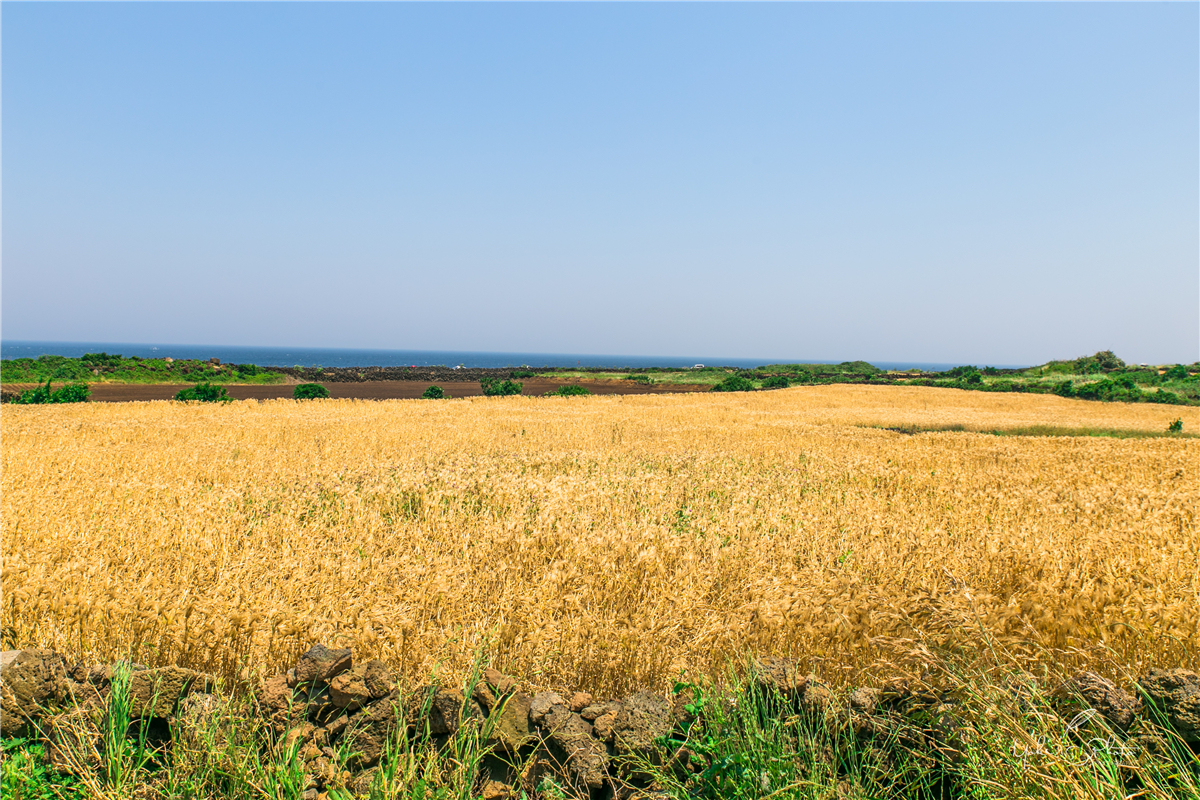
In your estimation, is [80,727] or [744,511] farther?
[744,511]

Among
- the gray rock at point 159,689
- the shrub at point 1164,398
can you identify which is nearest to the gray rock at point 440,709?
the gray rock at point 159,689

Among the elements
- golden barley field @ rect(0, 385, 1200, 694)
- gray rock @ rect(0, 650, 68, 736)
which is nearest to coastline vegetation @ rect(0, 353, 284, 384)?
golden barley field @ rect(0, 385, 1200, 694)

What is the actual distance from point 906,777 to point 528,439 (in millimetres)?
13910

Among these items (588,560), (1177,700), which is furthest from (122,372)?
(1177,700)

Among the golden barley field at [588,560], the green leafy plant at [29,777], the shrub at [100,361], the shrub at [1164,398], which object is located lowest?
the green leafy plant at [29,777]

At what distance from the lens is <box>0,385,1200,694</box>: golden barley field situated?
13.4 feet

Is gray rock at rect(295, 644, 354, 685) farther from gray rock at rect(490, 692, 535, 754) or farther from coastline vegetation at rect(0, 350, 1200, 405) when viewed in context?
coastline vegetation at rect(0, 350, 1200, 405)

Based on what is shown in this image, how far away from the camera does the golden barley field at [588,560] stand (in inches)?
160

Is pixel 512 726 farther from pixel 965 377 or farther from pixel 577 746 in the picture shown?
pixel 965 377

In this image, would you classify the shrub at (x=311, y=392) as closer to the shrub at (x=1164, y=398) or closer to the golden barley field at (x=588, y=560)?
the golden barley field at (x=588, y=560)

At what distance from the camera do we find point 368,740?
11.0ft

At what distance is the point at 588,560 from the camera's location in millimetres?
5633

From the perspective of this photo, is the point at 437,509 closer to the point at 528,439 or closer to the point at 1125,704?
the point at 1125,704

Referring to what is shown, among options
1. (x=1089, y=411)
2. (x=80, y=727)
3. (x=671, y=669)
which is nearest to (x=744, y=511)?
(x=671, y=669)
